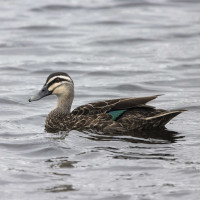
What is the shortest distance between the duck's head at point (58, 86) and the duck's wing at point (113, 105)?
0.63 meters

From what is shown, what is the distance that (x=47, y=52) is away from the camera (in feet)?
76.0

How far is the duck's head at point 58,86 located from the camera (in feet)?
48.1

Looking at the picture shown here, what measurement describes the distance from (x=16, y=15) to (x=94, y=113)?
47.9 feet

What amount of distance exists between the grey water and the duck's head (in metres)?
0.73

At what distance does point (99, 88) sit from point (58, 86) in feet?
14.1

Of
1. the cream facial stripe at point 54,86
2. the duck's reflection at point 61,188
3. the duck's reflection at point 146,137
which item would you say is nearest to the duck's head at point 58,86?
the cream facial stripe at point 54,86

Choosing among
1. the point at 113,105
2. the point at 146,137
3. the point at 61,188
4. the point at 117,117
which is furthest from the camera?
the point at 117,117

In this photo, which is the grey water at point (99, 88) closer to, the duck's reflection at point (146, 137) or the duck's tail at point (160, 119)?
the duck's reflection at point (146, 137)

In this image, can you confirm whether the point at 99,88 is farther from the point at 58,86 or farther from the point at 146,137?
the point at 146,137

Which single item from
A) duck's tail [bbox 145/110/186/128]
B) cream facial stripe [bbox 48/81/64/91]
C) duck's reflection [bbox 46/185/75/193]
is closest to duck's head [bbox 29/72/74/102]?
cream facial stripe [bbox 48/81/64/91]

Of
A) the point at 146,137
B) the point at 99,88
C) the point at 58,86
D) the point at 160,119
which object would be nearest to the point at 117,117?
the point at 146,137

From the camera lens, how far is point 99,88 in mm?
18953

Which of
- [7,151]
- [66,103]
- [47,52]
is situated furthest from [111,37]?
[7,151]

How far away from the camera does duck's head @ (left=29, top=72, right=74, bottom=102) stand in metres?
14.7
